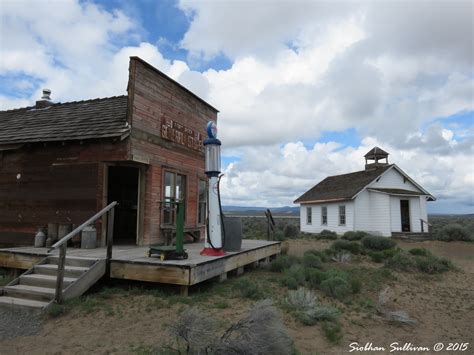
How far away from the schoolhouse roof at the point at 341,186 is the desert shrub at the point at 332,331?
63.7 feet

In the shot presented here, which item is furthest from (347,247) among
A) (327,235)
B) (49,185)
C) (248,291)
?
(49,185)

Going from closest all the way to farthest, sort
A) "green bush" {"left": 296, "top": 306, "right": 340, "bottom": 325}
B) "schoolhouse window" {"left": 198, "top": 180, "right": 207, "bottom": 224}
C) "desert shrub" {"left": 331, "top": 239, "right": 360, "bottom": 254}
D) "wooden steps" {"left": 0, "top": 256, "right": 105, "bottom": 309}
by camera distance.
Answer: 1. "green bush" {"left": 296, "top": 306, "right": 340, "bottom": 325}
2. "wooden steps" {"left": 0, "top": 256, "right": 105, "bottom": 309}
3. "schoolhouse window" {"left": 198, "top": 180, "right": 207, "bottom": 224}
4. "desert shrub" {"left": 331, "top": 239, "right": 360, "bottom": 254}

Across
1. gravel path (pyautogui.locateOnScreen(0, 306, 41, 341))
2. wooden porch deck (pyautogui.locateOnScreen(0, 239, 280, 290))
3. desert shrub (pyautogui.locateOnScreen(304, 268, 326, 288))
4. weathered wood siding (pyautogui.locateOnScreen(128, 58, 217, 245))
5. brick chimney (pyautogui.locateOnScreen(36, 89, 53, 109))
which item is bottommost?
gravel path (pyautogui.locateOnScreen(0, 306, 41, 341))

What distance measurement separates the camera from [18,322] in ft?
17.8

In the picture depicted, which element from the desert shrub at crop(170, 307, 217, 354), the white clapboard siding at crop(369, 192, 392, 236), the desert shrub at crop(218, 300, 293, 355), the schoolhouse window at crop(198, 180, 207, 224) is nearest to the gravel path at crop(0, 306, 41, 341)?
the desert shrub at crop(170, 307, 217, 354)

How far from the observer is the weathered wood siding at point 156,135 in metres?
9.32

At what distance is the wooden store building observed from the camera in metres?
9.27

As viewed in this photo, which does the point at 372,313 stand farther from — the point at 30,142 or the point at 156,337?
the point at 30,142

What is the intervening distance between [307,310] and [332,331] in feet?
2.55

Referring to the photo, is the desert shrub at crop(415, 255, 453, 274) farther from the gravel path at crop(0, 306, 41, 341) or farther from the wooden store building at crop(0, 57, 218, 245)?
the gravel path at crop(0, 306, 41, 341)

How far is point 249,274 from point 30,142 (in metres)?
6.99

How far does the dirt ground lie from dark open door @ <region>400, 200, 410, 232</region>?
61.1ft

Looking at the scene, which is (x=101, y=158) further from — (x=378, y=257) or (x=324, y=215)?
(x=324, y=215)

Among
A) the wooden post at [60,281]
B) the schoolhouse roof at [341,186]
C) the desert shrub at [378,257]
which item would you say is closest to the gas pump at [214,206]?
the wooden post at [60,281]
